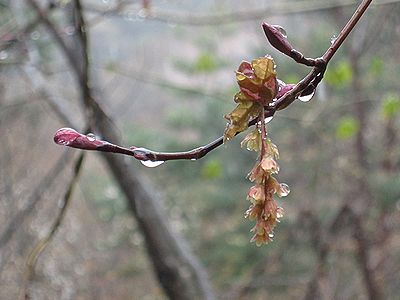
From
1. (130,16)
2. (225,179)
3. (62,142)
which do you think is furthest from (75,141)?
(225,179)

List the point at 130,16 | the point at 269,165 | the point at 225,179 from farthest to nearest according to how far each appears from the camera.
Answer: the point at 225,179 < the point at 130,16 < the point at 269,165

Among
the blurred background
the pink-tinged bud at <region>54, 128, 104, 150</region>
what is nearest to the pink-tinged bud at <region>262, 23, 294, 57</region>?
the pink-tinged bud at <region>54, 128, 104, 150</region>

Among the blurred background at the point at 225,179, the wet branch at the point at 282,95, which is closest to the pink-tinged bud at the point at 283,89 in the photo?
the wet branch at the point at 282,95

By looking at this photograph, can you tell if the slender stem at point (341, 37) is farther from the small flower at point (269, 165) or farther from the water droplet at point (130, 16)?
the water droplet at point (130, 16)

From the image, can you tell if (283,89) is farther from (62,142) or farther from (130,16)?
(130,16)

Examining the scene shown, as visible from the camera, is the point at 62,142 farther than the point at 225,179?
No

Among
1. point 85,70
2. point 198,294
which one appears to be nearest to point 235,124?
point 85,70

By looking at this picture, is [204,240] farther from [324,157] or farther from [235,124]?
[235,124]

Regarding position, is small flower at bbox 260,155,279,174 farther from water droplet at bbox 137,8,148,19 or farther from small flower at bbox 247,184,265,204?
water droplet at bbox 137,8,148,19
